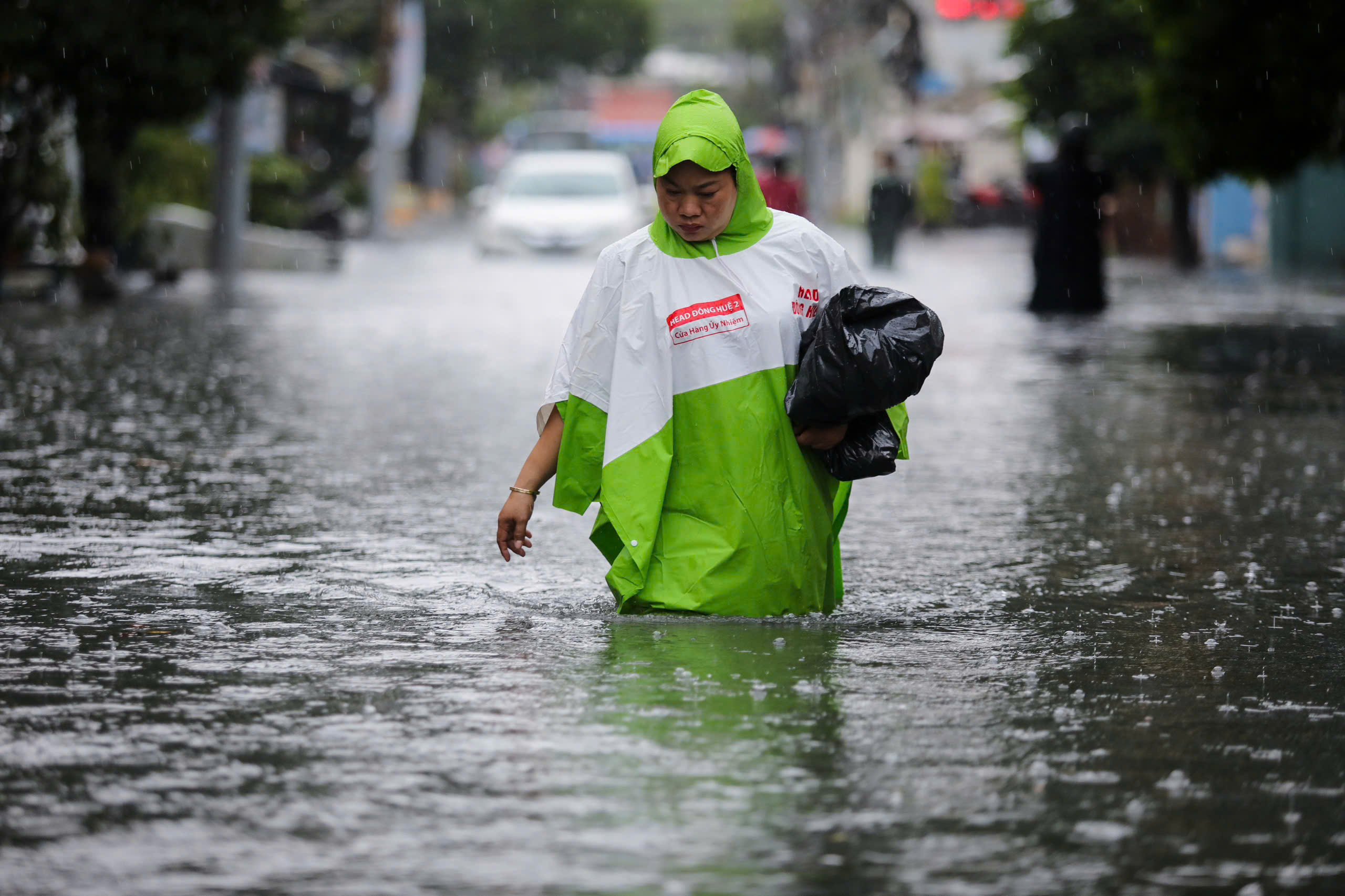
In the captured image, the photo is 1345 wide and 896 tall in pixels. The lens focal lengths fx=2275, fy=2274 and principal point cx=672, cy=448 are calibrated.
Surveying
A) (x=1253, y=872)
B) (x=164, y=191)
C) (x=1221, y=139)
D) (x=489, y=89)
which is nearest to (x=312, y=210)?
(x=164, y=191)

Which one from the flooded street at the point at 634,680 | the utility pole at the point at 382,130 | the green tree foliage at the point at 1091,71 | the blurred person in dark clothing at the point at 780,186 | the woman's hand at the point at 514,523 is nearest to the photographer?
the flooded street at the point at 634,680

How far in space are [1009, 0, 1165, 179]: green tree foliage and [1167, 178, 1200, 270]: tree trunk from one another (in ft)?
1.83

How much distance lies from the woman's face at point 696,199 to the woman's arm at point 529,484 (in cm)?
60

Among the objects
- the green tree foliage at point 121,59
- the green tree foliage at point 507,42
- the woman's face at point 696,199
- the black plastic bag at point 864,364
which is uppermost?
the green tree foliage at point 507,42

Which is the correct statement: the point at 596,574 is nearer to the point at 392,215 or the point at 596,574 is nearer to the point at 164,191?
the point at 164,191

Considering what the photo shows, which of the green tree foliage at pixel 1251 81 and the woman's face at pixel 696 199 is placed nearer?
the woman's face at pixel 696 199

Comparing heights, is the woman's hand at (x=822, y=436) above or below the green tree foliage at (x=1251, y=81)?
below

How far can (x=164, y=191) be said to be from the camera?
82.6 feet

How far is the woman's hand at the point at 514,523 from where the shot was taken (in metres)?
5.62

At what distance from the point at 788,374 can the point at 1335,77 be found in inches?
494

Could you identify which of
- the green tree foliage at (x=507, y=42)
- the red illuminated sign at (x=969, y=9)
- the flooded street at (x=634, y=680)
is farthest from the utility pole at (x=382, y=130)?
the flooded street at (x=634, y=680)

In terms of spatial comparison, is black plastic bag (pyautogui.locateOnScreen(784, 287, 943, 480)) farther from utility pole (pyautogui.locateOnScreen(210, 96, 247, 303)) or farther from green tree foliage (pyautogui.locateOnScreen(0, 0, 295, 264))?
utility pole (pyautogui.locateOnScreen(210, 96, 247, 303))

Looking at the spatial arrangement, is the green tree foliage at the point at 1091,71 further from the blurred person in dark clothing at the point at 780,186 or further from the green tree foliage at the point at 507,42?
the green tree foliage at the point at 507,42

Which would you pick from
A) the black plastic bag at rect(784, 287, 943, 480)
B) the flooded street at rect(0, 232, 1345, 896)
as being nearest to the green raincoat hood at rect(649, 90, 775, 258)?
the black plastic bag at rect(784, 287, 943, 480)
